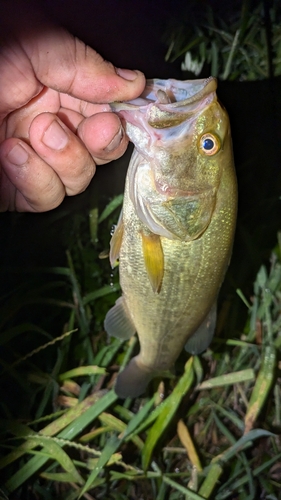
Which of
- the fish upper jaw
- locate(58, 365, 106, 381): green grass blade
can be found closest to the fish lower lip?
the fish upper jaw

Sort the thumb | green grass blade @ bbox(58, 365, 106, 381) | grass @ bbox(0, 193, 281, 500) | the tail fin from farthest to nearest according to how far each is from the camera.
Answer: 1. green grass blade @ bbox(58, 365, 106, 381)
2. grass @ bbox(0, 193, 281, 500)
3. the tail fin
4. the thumb

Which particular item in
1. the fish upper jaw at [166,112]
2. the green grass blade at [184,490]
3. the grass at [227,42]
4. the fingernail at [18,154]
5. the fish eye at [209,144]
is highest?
the grass at [227,42]

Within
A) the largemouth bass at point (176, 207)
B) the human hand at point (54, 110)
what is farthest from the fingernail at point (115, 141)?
the largemouth bass at point (176, 207)

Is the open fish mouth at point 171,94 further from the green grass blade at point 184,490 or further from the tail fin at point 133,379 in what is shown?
the green grass blade at point 184,490

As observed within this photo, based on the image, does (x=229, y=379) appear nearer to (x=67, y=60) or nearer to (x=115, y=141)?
(x=115, y=141)

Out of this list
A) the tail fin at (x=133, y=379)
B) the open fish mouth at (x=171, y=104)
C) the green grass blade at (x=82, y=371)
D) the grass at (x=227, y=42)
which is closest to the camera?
the open fish mouth at (x=171, y=104)

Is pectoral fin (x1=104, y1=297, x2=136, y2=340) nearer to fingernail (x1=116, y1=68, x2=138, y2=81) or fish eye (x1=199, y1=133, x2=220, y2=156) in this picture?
fish eye (x1=199, y1=133, x2=220, y2=156)
